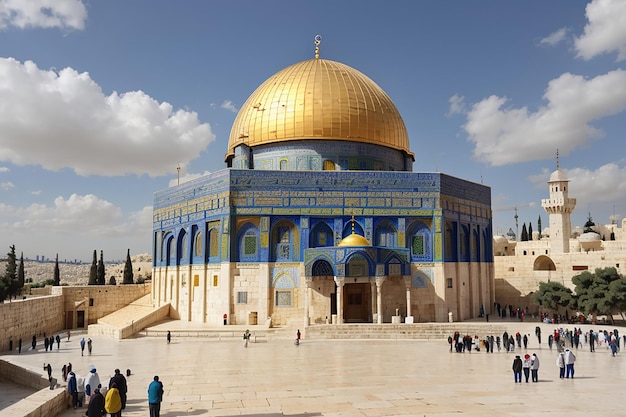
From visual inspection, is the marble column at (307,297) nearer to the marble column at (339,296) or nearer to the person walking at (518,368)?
the marble column at (339,296)

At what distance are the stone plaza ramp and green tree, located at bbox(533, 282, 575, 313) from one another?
739 inches

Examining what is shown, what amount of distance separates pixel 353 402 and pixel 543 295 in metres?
19.5

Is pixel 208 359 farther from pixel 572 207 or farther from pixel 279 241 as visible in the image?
pixel 572 207

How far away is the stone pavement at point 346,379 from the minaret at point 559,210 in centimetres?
3439

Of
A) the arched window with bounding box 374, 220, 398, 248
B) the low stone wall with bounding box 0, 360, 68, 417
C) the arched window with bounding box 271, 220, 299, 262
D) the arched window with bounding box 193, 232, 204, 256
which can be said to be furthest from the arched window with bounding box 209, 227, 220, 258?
the low stone wall with bounding box 0, 360, 68, 417

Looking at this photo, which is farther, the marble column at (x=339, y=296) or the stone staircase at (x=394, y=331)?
the marble column at (x=339, y=296)

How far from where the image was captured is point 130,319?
27.1 metres

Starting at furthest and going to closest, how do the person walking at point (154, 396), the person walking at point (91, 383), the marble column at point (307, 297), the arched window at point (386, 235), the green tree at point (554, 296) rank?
the green tree at point (554, 296) → the arched window at point (386, 235) → the marble column at point (307, 297) → the person walking at point (91, 383) → the person walking at point (154, 396)

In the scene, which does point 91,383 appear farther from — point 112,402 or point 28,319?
point 28,319

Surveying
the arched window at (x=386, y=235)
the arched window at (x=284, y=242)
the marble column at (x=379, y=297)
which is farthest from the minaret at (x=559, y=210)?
Result: the arched window at (x=284, y=242)

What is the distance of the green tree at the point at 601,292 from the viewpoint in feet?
78.0

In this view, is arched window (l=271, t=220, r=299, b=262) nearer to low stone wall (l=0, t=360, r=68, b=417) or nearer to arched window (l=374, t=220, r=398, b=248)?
arched window (l=374, t=220, r=398, b=248)

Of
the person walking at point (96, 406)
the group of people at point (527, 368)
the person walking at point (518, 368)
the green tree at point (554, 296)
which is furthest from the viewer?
the green tree at point (554, 296)

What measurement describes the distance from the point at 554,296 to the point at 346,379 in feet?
56.4
